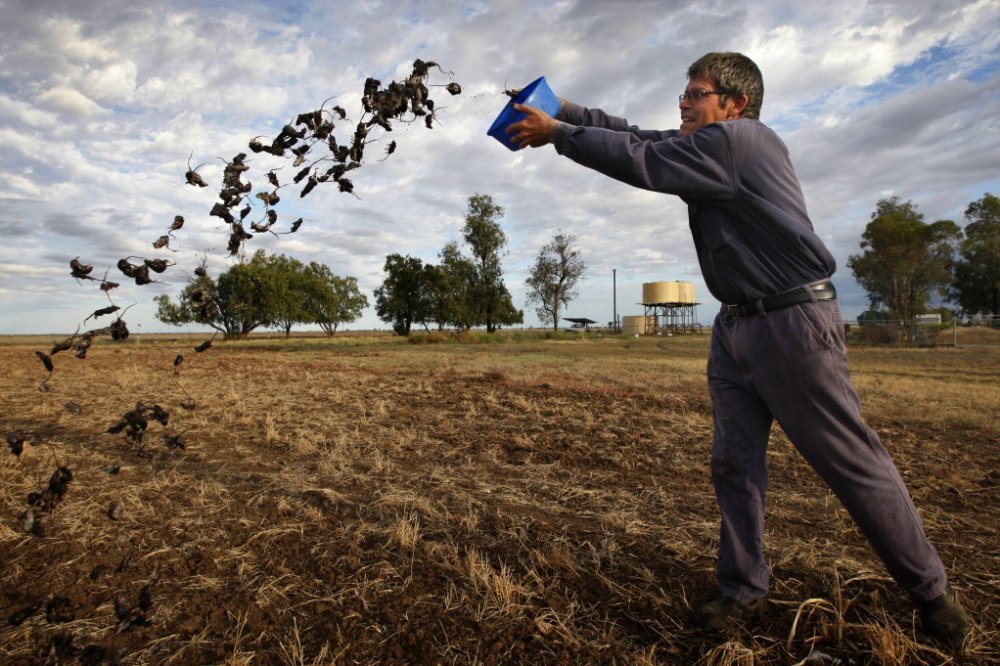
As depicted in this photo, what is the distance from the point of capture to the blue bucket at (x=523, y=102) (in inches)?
96.4

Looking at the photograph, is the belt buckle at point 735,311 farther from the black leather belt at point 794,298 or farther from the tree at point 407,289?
the tree at point 407,289

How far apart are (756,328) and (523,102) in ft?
4.97

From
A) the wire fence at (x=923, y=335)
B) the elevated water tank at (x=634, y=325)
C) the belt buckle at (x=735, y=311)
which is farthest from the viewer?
the elevated water tank at (x=634, y=325)

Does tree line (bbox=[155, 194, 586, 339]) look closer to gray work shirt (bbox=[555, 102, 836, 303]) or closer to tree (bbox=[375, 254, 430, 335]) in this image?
tree (bbox=[375, 254, 430, 335])

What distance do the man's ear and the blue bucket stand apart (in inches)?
35.2

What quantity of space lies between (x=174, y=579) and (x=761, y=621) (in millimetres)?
2623

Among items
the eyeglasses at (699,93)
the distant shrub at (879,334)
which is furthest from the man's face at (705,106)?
the distant shrub at (879,334)

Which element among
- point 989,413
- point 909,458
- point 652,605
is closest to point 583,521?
point 652,605

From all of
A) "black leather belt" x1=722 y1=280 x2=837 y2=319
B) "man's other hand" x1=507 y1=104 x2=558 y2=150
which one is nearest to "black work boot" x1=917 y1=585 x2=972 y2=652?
"black leather belt" x1=722 y1=280 x2=837 y2=319

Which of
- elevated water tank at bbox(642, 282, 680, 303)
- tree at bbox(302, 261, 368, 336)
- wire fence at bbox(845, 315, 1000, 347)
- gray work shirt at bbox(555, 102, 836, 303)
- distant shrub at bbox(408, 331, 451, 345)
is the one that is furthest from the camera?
elevated water tank at bbox(642, 282, 680, 303)

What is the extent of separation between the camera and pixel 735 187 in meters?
2.04

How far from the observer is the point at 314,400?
786 cm

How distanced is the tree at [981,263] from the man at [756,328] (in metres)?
45.9

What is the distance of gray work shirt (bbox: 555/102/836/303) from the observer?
1987mm
